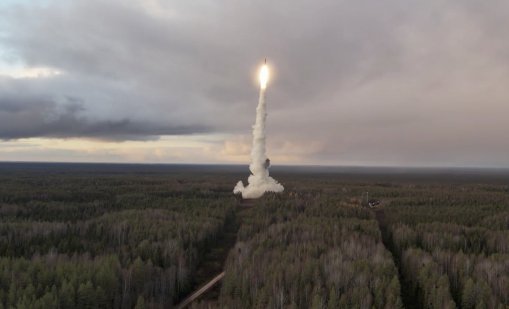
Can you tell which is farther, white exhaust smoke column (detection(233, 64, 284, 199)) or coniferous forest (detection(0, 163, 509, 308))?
white exhaust smoke column (detection(233, 64, 284, 199))

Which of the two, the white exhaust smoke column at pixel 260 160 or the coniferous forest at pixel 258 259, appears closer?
the coniferous forest at pixel 258 259

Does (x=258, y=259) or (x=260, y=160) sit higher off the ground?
(x=260, y=160)

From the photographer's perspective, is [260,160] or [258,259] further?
[260,160]

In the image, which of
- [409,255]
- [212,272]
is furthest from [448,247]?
[212,272]

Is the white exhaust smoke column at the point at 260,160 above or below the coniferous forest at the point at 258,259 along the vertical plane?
above

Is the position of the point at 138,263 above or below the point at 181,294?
above

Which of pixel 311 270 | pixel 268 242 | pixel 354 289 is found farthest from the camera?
pixel 268 242

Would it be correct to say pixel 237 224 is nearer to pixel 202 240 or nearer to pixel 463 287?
pixel 202 240

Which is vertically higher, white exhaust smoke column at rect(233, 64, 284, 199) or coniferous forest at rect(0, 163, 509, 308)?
white exhaust smoke column at rect(233, 64, 284, 199)
